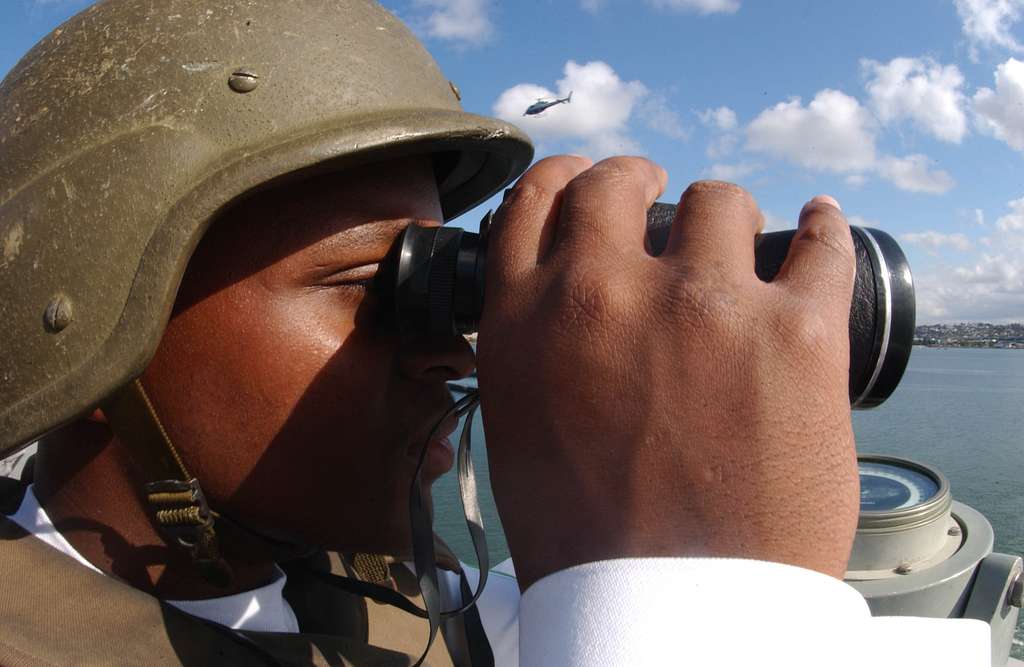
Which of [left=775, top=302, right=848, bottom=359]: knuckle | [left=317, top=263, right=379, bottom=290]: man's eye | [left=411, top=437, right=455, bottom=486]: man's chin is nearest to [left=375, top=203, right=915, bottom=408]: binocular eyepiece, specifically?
[left=317, top=263, right=379, bottom=290]: man's eye

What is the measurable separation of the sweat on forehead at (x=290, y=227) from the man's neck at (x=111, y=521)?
33 centimetres

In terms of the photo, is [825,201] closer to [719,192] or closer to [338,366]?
[719,192]

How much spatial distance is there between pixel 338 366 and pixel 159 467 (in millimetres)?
308

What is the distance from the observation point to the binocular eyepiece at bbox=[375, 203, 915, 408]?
39.5 inches

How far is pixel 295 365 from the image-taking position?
1.11 metres

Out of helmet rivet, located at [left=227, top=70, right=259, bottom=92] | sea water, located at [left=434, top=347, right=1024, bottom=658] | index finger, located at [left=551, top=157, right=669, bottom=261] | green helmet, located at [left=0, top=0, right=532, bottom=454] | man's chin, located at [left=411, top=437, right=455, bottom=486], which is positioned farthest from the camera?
sea water, located at [left=434, top=347, right=1024, bottom=658]

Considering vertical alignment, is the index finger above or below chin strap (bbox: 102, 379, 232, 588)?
above

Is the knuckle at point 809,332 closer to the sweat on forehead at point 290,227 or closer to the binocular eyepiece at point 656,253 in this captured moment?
the binocular eyepiece at point 656,253

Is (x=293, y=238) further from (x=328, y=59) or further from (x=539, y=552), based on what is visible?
(x=539, y=552)

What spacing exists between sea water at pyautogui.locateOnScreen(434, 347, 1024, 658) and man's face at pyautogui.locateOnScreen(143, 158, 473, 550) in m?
1.29

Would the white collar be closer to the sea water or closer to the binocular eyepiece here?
the binocular eyepiece

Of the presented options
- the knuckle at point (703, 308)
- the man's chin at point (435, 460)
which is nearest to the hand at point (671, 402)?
the knuckle at point (703, 308)

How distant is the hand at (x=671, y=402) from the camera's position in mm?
812

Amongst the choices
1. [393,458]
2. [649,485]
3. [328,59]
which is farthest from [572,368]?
[328,59]
